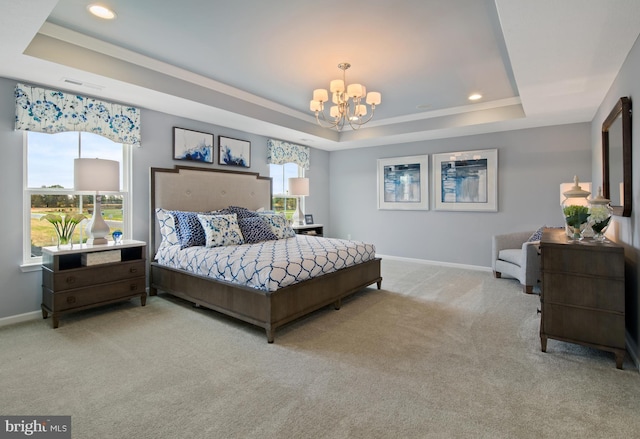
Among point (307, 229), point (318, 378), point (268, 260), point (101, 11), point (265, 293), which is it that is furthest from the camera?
point (307, 229)

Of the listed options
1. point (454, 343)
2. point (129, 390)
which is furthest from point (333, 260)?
point (129, 390)

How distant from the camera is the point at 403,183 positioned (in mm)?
6410

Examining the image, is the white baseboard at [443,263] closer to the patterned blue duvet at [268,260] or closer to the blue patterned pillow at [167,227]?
the patterned blue duvet at [268,260]

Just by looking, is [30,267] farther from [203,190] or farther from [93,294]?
[203,190]

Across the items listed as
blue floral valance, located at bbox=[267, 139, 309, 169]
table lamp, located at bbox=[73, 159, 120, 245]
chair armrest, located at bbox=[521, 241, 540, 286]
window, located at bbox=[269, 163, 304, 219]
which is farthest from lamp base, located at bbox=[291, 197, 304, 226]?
chair armrest, located at bbox=[521, 241, 540, 286]

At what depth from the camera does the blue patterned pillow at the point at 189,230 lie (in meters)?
3.92

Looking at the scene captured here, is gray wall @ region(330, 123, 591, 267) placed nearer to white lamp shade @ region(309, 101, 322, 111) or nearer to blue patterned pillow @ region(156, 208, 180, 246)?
white lamp shade @ region(309, 101, 322, 111)

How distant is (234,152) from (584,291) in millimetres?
4665

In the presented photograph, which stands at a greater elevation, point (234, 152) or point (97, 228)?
point (234, 152)

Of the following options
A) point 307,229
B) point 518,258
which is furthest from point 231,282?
point 518,258

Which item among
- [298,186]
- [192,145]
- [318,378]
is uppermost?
[192,145]

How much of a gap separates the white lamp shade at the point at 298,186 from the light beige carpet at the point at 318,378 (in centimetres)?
292

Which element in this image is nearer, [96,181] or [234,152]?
[96,181]

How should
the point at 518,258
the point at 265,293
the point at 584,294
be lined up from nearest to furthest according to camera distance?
1. the point at 584,294
2. the point at 265,293
3. the point at 518,258
